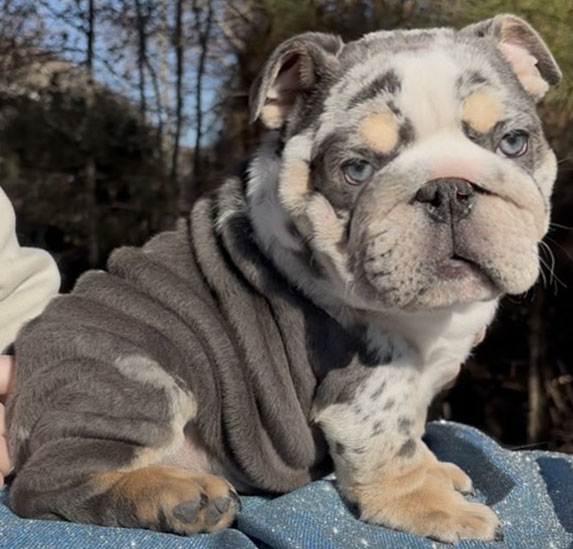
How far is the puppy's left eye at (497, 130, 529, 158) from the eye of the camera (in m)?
2.05

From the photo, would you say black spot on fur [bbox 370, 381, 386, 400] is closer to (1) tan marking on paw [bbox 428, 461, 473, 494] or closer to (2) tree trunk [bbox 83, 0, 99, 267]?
(1) tan marking on paw [bbox 428, 461, 473, 494]

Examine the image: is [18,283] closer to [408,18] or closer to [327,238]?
[327,238]

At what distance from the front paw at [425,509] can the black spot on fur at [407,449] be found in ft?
0.15

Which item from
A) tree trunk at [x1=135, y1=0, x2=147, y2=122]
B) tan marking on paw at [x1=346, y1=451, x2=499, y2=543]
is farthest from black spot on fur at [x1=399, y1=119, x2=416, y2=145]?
tree trunk at [x1=135, y1=0, x2=147, y2=122]

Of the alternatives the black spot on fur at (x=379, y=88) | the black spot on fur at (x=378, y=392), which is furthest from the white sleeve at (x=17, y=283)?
the black spot on fur at (x=379, y=88)

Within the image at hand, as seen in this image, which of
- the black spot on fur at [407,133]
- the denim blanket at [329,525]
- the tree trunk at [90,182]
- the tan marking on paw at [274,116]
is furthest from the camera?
the tree trunk at [90,182]

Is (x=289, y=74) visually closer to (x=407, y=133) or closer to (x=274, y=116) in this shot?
(x=274, y=116)

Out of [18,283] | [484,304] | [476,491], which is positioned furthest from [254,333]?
[18,283]

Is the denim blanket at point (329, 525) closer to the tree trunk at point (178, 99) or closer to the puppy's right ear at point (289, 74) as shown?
the puppy's right ear at point (289, 74)

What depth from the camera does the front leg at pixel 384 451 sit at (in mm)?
2092

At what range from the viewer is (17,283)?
8.97ft

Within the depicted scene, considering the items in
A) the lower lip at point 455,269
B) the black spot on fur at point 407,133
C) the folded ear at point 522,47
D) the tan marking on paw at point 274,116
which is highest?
the folded ear at point 522,47

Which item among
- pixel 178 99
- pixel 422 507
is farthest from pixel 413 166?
pixel 178 99

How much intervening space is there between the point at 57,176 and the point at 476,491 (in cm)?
330
